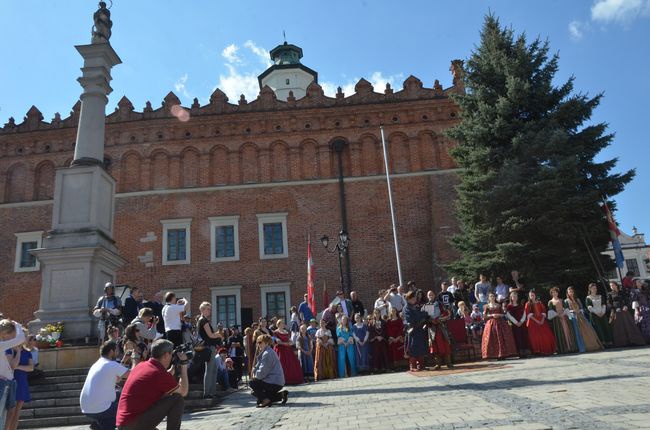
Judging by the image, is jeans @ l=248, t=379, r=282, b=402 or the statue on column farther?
the statue on column

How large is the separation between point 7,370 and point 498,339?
10339 mm

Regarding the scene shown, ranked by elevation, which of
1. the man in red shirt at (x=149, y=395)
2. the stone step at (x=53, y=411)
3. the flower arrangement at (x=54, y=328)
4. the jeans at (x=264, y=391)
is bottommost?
the stone step at (x=53, y=411)

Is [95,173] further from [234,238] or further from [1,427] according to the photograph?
[234,238]

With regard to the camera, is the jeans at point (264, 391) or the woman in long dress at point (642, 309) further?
the woman in long dress at point (642, 309)

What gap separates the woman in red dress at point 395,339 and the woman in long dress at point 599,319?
496 centimetres

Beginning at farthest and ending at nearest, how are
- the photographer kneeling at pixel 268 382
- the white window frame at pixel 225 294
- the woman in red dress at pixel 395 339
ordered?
the white window frame at pixel 225 294 < the woman in red dress at pixel 395 339 < the photographer kneeling at pixel 268 382

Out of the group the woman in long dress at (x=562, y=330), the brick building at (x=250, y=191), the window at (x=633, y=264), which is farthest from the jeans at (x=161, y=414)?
the window at (x=633, y=264)

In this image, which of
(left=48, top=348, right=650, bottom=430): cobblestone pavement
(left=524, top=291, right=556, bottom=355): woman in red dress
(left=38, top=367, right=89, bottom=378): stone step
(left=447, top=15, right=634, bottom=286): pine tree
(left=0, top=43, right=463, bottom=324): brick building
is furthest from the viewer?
(left=0, top=43, right=463, bottom=324): brick building

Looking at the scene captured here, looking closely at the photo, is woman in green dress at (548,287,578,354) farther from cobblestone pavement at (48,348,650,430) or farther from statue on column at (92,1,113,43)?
statue on column at (92,1,113,43)

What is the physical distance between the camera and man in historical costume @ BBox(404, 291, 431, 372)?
10.8 m

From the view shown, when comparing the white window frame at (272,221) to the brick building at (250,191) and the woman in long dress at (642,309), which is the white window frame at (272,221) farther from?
the woman in long dress at (642,309)

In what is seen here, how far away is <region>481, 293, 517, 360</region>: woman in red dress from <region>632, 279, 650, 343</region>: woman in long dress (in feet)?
11.5

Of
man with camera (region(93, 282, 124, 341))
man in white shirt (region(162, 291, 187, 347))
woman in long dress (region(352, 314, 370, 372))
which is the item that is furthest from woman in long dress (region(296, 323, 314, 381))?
man with camera (region(93, 282, 124, 341))

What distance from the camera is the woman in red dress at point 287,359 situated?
444 inches
